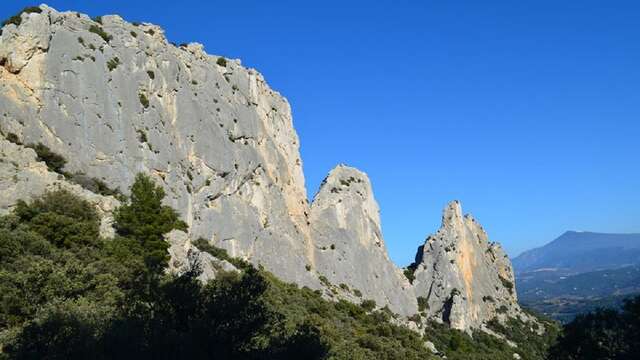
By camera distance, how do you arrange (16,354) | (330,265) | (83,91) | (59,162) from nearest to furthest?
1. (16,354)
2. (59,162)
3. (83,91)
4. (330,265)

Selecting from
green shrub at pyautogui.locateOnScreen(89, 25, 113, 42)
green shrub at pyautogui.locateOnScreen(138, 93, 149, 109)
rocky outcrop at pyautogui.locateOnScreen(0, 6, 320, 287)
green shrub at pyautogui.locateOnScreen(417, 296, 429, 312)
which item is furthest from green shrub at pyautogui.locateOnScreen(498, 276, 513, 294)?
green shrub at pyautogui.locateOnScreen(89, 25, 113, 42)

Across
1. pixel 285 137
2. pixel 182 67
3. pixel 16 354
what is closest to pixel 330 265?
pixel 285 137

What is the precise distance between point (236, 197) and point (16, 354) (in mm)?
42564

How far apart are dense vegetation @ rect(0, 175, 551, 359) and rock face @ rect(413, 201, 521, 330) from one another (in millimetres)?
64981

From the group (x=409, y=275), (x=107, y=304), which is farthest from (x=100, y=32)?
(x=409, y=275)

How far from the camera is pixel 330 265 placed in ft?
248

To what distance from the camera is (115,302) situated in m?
25.0

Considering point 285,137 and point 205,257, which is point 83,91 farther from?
point 285,137

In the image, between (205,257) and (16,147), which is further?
(205,257)

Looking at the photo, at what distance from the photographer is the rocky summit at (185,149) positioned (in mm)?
43438

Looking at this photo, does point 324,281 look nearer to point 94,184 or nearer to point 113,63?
point 94,184

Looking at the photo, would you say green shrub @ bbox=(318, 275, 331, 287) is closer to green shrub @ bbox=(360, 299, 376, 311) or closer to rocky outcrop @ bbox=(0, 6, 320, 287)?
rocky outcrop @ bbox=(0, 6, 320, 287)

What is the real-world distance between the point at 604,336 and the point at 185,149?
4091 cm

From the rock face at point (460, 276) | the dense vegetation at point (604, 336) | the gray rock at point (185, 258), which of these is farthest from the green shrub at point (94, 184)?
the rock face at point (460, 276)
